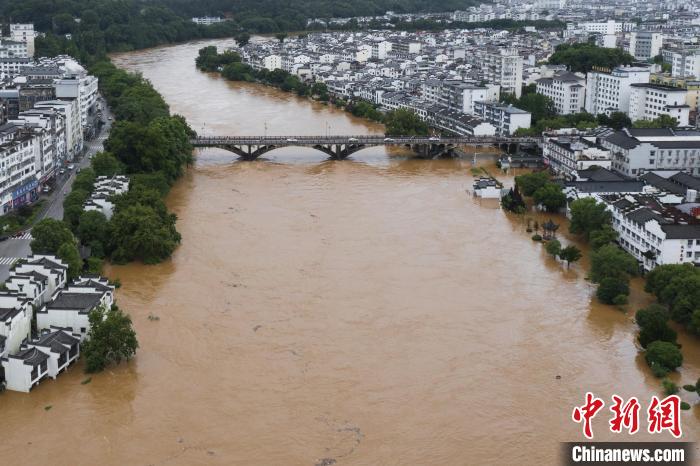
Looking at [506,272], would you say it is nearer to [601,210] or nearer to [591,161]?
[601,210]

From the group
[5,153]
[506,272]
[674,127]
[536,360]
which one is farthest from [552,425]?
[674,127]

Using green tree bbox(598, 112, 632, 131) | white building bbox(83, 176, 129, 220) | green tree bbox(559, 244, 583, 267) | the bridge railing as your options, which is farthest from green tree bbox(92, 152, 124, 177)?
green tree bbox(598, 112, 632, 131)

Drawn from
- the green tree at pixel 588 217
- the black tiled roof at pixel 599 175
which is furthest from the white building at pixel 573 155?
the green tree at pixel 588 217

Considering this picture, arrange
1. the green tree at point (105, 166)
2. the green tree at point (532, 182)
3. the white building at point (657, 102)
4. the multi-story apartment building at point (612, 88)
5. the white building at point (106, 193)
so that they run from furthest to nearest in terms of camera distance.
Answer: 1. the multi-story apartment building at point (612, 88)
2. the white building at point (657, 102)
3. the green tree at point (532, 182)
4. the green tree at point (105, 166)
5. the white building at point (106, 193)

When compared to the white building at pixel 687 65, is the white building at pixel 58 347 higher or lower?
lower

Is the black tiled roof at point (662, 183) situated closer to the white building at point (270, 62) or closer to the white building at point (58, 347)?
the white building at point (58, 347)

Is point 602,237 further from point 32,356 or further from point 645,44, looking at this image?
point 645,44
